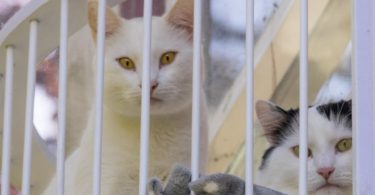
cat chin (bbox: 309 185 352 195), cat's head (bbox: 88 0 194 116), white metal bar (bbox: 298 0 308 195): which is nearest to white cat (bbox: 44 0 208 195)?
cat's head (bbox: 88 0 194 116)

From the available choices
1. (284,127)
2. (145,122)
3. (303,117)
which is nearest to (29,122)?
(145,122)

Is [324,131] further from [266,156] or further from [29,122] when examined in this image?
[29,122]

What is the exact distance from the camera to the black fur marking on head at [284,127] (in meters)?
1.52

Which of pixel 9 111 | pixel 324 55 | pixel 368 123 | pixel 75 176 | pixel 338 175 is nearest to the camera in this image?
pixel 368 123

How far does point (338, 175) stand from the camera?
138 centimetres

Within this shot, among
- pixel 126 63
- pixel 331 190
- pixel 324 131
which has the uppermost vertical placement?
pixel 126 63

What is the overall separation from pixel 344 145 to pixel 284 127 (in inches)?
5.1

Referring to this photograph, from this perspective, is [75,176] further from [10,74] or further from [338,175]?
[338,175]

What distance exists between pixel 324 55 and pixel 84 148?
72 cm

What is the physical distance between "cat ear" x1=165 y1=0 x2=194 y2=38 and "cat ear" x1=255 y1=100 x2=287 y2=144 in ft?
0.66

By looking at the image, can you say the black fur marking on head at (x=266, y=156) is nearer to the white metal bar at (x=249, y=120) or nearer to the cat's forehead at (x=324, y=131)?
the cat's forehead at (x=324, y=131)

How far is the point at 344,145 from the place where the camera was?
1.44 m

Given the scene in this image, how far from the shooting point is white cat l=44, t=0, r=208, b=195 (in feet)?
4.64

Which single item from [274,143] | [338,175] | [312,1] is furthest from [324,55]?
[338,175]
